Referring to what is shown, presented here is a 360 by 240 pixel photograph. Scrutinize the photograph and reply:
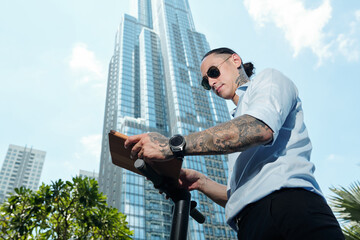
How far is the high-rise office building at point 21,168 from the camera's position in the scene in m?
123

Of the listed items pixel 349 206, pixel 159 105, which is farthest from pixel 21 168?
pixel 349 206

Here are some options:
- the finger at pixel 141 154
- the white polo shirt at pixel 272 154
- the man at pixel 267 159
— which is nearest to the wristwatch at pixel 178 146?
the man at pixel 267 159

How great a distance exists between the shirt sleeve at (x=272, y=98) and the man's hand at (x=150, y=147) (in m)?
0.46

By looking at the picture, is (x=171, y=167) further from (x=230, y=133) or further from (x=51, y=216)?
(x=51, y=216)

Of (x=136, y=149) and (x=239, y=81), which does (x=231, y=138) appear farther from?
(x=239, y=81)

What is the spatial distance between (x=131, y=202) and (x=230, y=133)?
65.6 metres

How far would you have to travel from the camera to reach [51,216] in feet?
28.8

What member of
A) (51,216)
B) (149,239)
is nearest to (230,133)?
(51,216)

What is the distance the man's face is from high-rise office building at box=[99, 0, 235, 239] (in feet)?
201

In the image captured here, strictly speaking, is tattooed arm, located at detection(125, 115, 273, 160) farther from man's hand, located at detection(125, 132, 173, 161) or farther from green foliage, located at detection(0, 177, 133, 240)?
green foliage, located at detection(0, 177, 133, 240)

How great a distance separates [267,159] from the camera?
4.76ft

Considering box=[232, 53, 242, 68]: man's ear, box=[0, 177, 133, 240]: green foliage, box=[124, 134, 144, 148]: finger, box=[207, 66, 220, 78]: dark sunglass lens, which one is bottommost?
box=[124, 134, 144, 148]: finger

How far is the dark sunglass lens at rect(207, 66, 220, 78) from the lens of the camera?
2041 mm

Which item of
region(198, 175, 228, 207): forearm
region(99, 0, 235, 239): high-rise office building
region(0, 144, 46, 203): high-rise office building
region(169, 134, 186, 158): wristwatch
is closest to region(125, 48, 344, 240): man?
region(169, 134, 186, 158): wristwatch
